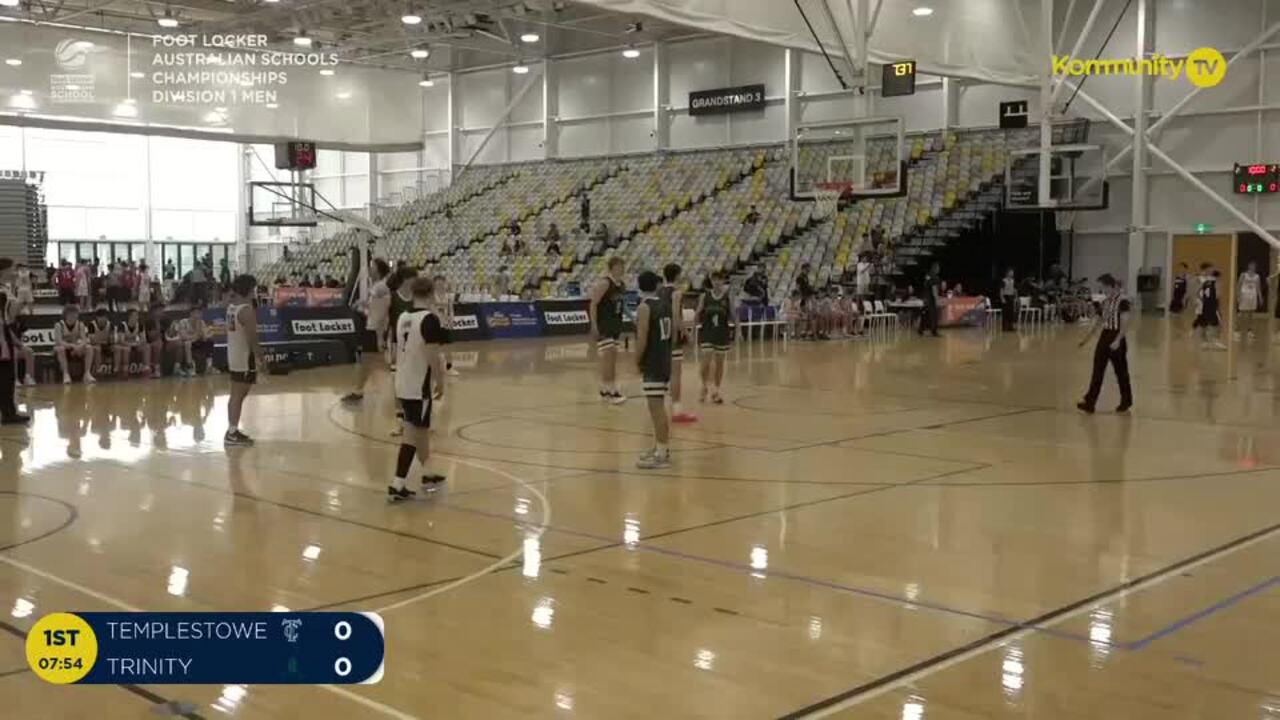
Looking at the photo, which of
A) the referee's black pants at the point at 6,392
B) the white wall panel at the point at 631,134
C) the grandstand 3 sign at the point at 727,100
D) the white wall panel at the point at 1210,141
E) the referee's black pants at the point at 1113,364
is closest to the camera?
the referee's black pants at the point at 6,392

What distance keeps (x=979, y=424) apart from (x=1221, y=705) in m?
8.50

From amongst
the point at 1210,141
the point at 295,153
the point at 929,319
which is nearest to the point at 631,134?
the point at 295,153

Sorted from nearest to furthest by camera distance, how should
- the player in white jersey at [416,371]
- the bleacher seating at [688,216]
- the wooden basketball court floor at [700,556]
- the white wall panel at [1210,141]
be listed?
the wooden basketball court floor at [700,556], the player in white jersey at [416,371], the bleacher seating at [688,216], the white wall panel at [1210,141]

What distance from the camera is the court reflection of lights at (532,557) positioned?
6.63 metres

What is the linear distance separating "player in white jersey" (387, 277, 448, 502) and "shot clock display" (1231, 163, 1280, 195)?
29.2 metres

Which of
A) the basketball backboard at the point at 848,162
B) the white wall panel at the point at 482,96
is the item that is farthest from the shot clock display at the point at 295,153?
the white wall panel at the point at 482,96

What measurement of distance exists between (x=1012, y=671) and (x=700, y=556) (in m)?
2.35

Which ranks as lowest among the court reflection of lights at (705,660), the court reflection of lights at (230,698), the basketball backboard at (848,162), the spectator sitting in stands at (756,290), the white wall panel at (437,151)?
the court reflection of lights at (230,698)

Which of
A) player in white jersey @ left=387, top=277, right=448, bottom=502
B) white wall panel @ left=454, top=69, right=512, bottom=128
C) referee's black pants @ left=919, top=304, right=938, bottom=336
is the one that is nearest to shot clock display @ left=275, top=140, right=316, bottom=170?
referee's black pants @ left=919, top=304, right=938, bottom=336

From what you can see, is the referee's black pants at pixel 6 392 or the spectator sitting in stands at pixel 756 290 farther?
the spectator sitting in stands at pixel 756 290

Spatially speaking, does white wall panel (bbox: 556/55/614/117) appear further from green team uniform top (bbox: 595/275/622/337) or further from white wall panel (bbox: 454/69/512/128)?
green team uniform top (bbox: 595/275/622/337)

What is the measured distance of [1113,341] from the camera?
13367 mm

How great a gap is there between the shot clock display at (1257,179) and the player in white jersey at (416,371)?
29.2 meters

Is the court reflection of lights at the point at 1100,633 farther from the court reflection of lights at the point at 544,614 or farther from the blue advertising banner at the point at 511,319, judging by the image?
the blue advertising banner at the point at 511,319
